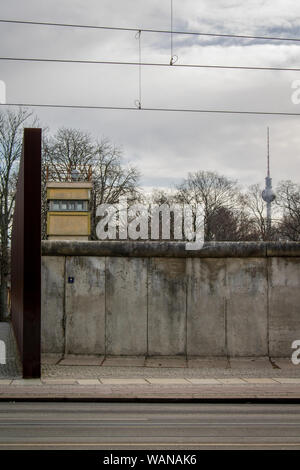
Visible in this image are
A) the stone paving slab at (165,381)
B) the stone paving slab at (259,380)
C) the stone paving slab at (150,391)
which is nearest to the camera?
the stone paving slab at (150,391)

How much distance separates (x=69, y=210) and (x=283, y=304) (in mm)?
27466

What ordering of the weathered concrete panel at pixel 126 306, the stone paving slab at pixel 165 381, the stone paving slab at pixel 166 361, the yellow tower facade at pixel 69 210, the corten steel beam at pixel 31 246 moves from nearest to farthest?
the stone paving slab at pixel 165 381
the corten steel beam at pixel 31 246
the stone paving slab at pixel 166 361
the weathered concrete panel at pixel 126 306
the yellow tower facade at pixel 69 210

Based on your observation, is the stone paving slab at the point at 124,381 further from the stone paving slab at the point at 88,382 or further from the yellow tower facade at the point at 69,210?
the yellow tower facade at the point at 69,210

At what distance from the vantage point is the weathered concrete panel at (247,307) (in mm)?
17094

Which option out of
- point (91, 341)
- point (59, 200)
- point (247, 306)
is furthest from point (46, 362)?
point (59, 200)

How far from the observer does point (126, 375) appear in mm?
15258

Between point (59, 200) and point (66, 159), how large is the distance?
35.0ft

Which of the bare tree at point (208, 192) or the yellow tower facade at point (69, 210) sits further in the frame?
the bare tree at point (208, 192)

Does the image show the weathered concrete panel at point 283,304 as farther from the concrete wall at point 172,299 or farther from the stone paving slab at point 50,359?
the stone paving slab at point 50,359

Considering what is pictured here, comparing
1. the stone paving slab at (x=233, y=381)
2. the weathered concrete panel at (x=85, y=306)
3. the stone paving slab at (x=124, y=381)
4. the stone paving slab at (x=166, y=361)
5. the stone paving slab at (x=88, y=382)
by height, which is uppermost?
the weathered concrete panel at (x=85, y=306)

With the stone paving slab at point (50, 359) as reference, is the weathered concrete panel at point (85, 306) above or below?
above

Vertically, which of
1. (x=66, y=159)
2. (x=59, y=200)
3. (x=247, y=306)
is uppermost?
(x=66, y=159)

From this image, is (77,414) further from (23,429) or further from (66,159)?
(66,159)

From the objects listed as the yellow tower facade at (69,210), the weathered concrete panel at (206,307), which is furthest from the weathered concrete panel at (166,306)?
the yellow tower facade at (69,210)
